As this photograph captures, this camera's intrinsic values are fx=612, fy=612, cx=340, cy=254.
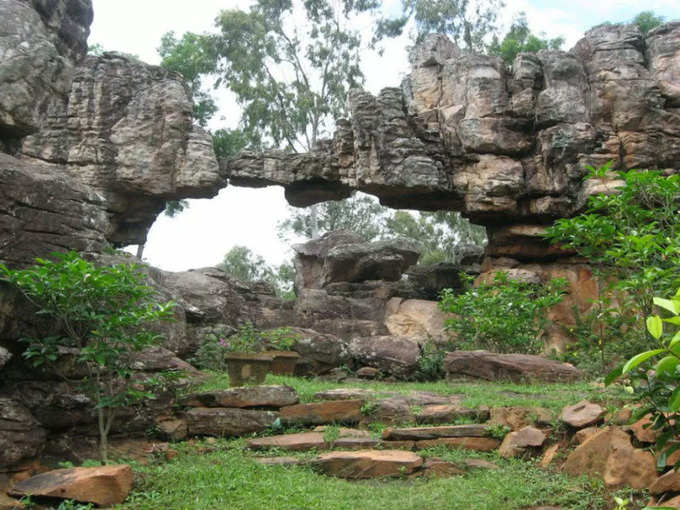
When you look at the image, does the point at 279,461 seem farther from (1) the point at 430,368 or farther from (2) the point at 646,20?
(2) the point at 646,20

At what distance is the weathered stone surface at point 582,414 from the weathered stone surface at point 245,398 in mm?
2802

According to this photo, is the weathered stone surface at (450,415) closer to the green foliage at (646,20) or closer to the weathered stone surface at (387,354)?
the weathered stone surface at (387,354)

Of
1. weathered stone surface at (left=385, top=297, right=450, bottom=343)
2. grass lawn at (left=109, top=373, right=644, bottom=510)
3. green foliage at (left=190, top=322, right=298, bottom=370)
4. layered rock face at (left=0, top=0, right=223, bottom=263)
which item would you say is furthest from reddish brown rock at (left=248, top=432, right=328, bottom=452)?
layered rock face at (left=0, top=0, right=223, bottom=263)

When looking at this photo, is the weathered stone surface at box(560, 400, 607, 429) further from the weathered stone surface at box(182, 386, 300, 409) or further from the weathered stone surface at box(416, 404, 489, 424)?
the weathered stone surface at box(182, 386, 300, 409)

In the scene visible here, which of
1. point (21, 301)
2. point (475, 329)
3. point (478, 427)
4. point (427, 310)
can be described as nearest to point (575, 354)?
point (475, 329)

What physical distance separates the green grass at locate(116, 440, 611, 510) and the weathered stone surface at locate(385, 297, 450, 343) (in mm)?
7720

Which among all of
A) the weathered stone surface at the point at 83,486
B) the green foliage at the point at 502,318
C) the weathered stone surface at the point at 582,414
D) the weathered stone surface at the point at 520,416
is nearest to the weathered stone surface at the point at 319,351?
the green foliage at the point at 502,318

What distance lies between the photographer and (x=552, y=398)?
6.21m

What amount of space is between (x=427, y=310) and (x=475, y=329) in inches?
127

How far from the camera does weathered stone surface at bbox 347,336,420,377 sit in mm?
9297

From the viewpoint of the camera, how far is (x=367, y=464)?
4879 millimetres

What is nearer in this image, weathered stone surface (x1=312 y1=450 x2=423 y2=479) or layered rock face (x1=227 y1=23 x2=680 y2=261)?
weathered stone surface (x1=312 y1=450 x2=423 y2=479)

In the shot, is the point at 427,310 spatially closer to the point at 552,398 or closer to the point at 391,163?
the point at 391,163

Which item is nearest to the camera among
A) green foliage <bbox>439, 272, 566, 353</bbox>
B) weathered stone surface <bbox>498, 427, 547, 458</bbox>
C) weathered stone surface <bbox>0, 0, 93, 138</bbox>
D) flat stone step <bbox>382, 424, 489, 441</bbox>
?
weathered stone surface <bbox>498, 427, 547, 458</bbox>
